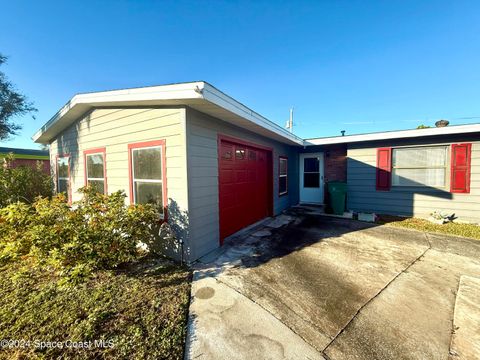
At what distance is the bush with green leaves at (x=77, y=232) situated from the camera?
2760mm

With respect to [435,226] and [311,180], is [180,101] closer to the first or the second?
[311,180]

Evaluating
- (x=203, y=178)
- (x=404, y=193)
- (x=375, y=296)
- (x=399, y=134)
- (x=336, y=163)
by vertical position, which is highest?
(x=399, y=134)

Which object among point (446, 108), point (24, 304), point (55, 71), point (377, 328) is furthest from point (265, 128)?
point (446, 108)

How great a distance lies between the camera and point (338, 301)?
2496 millimetres

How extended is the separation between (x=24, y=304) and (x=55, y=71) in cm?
811

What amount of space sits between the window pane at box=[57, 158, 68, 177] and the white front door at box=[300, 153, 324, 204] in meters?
9.16

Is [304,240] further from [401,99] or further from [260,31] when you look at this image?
[401,99]

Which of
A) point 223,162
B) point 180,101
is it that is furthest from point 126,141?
point 223,162

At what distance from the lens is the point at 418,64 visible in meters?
7.08

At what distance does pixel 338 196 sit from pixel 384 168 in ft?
6.10

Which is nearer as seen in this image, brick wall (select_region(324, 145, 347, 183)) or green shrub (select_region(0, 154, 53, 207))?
green shrub (select_region(0, 154, 53, 207))

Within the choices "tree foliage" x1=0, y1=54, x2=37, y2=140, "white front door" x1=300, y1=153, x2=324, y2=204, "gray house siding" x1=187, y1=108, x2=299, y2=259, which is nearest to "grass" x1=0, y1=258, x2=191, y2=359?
"gray house siding" x1=187, y1=108, x2=299, y2=259

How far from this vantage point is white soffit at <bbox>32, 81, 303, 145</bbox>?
121 inches

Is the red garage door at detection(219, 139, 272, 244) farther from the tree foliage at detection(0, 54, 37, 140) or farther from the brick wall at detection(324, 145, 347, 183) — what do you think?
the tree foliage at detection(0, 54, 37, 140)
